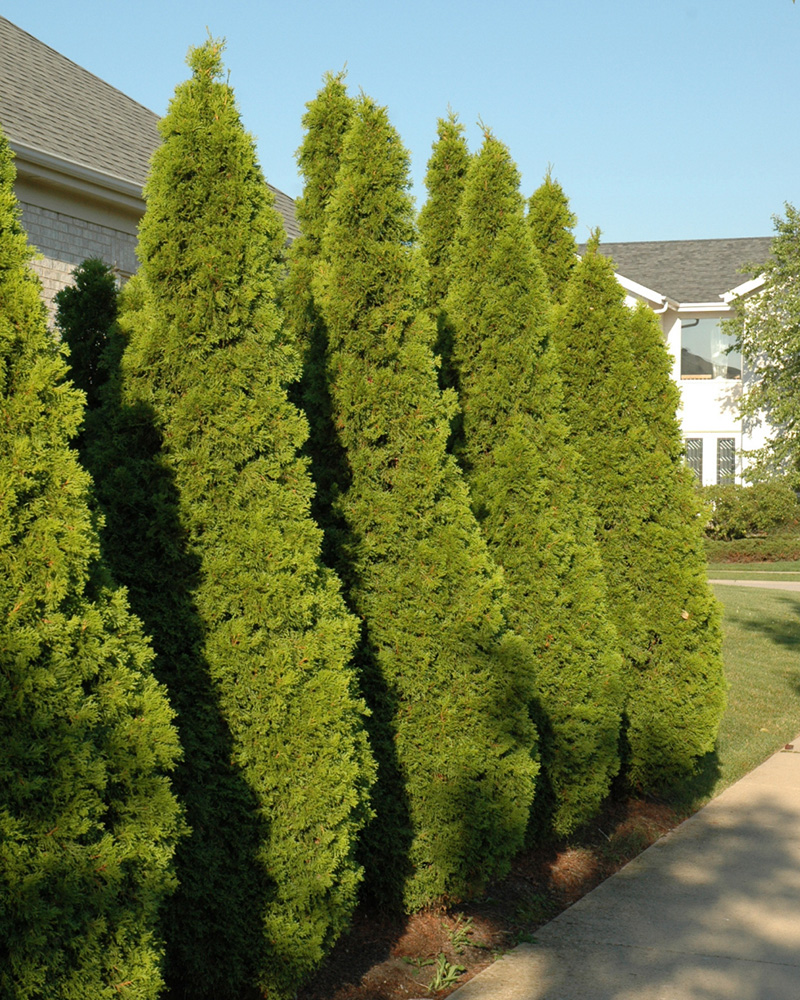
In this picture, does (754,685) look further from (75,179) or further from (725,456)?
(725,456)

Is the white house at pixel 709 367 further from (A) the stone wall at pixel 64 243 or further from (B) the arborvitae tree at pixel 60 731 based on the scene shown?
Answer: (B) the arborvitae tree at pixel 60 731

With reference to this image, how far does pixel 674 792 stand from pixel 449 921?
2953 millimetres

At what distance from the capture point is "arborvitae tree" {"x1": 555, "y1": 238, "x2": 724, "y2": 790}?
6988 millimetres

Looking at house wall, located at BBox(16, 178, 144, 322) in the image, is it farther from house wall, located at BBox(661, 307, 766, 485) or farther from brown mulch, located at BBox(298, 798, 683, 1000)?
house wall, located at BBox(661, 307, 766, 485)

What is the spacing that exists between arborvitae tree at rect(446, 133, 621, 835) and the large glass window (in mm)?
26317

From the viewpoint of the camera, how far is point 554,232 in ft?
26.2

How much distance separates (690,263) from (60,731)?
33461 mm

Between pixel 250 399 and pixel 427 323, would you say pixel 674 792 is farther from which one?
pixel 250 399

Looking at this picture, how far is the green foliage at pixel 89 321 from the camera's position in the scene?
4.43 meters

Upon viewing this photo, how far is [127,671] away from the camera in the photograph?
294cm

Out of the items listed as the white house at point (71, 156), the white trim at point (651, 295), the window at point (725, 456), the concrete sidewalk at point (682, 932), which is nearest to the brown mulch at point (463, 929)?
the concrete sidewalk at point (682, 932)

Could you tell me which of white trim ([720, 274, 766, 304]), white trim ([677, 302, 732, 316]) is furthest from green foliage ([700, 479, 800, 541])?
white trim ([677, 302, 732, 316])

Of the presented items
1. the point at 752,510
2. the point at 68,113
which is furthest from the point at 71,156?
the point at 752,510

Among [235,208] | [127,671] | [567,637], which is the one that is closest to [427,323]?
[235,208]
